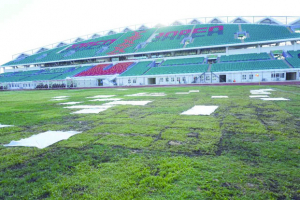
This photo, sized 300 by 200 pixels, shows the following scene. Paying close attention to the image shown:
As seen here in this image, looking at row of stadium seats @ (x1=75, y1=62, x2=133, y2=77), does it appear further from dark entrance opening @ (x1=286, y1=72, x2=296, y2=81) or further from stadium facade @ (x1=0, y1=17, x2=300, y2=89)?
dark entrance opening @ (x1=286, y1=72, x2=296, y2=81)

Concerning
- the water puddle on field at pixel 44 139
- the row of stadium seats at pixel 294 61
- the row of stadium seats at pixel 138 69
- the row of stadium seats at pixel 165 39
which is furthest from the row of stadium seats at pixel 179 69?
the water puddle on field at pixel 44 139

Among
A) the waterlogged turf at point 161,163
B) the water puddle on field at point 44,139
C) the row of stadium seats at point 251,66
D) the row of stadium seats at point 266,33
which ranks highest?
the row of stadium seats at point 266,33

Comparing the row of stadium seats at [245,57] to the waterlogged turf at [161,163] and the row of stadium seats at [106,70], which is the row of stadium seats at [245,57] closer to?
the row of stadium seats at [106,70]

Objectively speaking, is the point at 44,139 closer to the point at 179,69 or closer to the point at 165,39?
the point at 179,69

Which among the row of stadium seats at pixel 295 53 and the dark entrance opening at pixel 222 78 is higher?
the row of stadium seats at pixel 295 53

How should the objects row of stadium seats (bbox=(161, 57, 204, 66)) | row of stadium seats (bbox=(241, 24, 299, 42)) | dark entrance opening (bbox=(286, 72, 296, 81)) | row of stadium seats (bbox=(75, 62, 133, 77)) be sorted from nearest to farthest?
dark entrance opening (bbox=(286, 72, 296, 81)), row of stadium seats (bbox=(241, 24, 299, 42)), row of stadium seats (bbox=(161, 57, 204, 66)), row of stadium seats (bbox=(75, 62, 133, 77))

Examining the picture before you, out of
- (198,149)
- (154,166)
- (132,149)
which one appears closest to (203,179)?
(154,166)

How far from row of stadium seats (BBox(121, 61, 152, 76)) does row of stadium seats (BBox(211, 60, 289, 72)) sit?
15.6 meters

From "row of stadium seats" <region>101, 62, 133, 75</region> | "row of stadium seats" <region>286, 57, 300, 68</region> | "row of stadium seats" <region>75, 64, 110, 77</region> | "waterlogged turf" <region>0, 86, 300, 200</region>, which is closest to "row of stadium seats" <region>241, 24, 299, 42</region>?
"row of stadium seats" <region>286, 57, 300, 68</region>

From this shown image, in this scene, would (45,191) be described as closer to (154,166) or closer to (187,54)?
(154,166)

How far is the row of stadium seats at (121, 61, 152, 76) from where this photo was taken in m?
45.7

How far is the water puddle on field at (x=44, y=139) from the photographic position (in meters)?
5.30

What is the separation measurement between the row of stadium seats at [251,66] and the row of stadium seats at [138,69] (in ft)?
51.2

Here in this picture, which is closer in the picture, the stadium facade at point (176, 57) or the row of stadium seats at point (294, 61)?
the row of stadium seats at point (294, 61)
